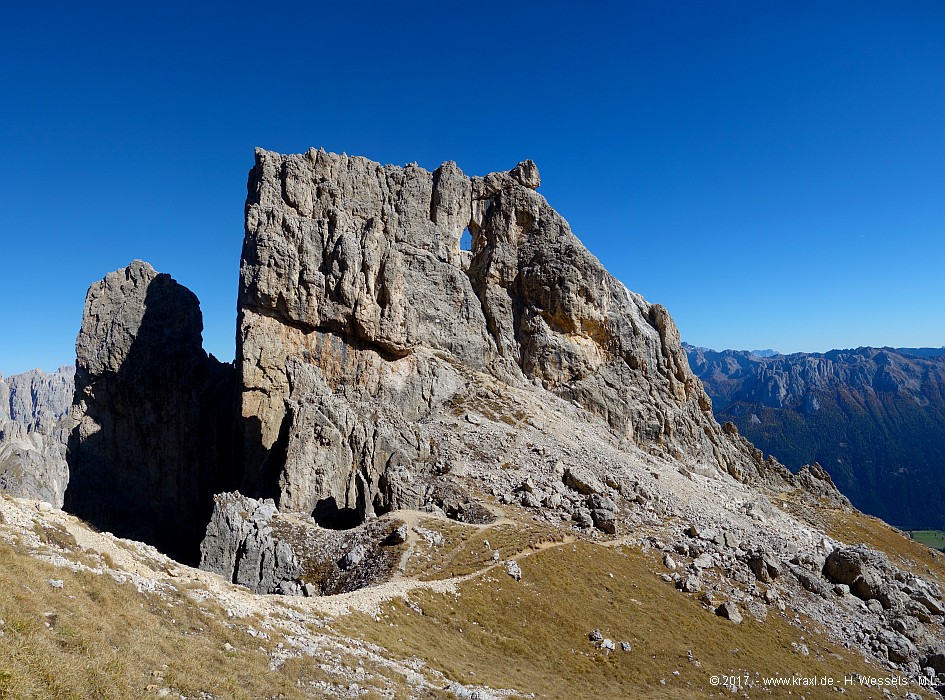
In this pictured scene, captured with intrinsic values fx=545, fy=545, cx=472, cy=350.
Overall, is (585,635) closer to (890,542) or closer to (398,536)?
(398,536)

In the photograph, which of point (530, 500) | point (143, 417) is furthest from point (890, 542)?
point (143, 417)

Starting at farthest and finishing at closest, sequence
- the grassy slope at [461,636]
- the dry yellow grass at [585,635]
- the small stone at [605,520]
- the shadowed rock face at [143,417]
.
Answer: the shadowed rock face at [143,417] < the small stone at [605,520] < the dry yellow grass at [585,635] < the grassy slope at [461,636]

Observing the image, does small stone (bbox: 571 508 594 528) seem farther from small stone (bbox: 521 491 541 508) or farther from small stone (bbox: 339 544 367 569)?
small stone (bbox: 339 544 367 569)

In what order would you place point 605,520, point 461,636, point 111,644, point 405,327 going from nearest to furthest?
point 111,644 < point 461,636 < point 605,520 < point 405,327

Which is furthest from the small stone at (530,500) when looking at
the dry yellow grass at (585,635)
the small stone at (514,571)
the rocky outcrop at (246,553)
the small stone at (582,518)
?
the rocky outcrop at (246,553)

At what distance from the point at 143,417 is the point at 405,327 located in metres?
47.8

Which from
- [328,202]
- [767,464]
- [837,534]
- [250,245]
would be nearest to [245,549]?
[250,245]

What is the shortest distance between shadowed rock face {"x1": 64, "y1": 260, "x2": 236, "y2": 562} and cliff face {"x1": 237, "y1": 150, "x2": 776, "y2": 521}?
72.4 ft

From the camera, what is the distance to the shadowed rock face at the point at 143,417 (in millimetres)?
87500

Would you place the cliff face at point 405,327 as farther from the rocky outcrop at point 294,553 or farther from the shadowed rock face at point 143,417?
the shadowed rock face at point 143,417

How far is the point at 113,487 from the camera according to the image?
88188 mm

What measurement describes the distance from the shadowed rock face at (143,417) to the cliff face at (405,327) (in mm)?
22055

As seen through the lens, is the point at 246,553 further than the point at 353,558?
Yes

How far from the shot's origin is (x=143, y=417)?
90.7 meters
